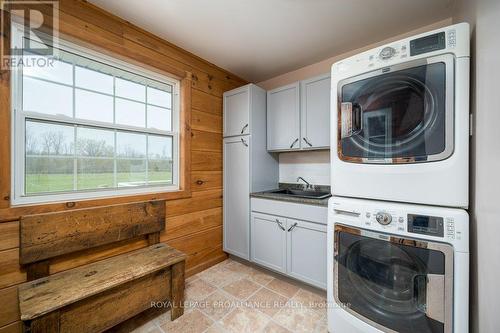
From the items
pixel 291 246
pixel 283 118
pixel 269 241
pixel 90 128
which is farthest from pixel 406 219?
pixel 90 128

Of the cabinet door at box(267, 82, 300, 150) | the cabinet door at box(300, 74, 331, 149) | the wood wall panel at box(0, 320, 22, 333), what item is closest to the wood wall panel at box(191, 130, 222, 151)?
the cabinet door at box(267, 82, 300, 150)

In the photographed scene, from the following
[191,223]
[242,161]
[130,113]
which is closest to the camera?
[130,113]

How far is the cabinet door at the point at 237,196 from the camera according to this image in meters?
2.31

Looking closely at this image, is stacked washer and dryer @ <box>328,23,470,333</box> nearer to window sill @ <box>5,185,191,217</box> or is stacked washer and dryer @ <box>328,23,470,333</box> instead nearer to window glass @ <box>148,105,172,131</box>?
window sill @ <box>5,185,191,217</box>

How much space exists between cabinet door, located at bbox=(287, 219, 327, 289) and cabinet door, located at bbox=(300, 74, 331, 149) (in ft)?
2.72

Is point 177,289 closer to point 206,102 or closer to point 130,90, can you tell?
point 130,90

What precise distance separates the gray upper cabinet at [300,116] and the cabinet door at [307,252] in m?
0.83

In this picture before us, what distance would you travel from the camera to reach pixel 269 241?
2127 mm

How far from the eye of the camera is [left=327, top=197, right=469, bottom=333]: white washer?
0.97 m

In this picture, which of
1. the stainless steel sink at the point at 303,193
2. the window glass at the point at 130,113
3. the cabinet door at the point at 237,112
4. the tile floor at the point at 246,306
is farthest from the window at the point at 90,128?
the stainless steel sink at the point at 303,193

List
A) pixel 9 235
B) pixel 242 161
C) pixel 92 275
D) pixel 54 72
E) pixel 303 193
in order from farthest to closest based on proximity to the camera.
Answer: pixel 303 193 → pixel 242 161 → pixel 54 72 → pixel 92 275 → pixel 9 235

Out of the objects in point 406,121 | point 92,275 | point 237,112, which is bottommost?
point 92,275

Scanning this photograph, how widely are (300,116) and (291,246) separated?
1.35 meters

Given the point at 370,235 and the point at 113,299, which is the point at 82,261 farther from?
the point at 370,235
